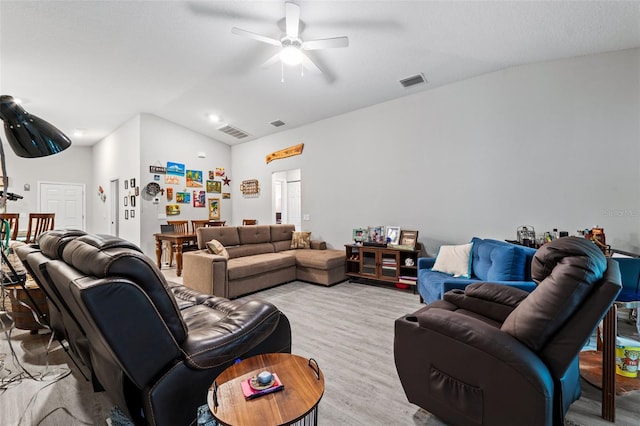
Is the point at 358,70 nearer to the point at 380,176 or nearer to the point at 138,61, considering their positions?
the point at 380,176

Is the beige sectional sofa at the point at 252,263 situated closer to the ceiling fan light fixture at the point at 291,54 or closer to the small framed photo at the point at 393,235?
the small framed photo at the point at 393,235

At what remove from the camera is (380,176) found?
479 cm

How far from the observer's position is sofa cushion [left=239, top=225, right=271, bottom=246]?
4.74 m

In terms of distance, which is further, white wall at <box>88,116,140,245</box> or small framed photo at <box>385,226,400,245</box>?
white wall at <box>88,116,140,245</box>

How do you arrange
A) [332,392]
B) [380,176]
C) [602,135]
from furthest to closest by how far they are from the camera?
[380,176], [602,135], [332,392]

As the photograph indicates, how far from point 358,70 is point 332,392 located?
12.4 ft

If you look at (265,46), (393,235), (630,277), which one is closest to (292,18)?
(265,46)

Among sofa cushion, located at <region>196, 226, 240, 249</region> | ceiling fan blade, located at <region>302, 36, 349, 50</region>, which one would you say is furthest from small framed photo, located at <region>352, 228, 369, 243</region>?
ceiling fan blade, located at <region>302, 36, 349, 50</region>

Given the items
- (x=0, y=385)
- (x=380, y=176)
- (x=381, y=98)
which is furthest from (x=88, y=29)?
(x=380, y=176)

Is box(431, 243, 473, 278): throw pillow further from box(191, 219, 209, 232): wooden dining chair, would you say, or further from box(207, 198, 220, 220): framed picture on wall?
box(207, 198, 220, 220): framed picture on wall

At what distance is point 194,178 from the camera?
22.1ft

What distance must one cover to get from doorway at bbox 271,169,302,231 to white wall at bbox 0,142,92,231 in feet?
18.4

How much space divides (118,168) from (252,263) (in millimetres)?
5088

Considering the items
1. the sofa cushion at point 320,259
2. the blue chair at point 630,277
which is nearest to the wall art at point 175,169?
the sofa cushion at point 320,259
